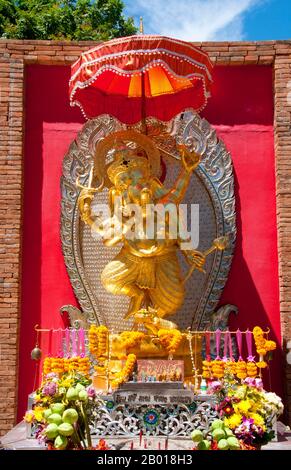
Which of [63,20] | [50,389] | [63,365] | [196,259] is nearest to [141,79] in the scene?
[196,259]

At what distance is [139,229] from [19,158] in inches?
61.1

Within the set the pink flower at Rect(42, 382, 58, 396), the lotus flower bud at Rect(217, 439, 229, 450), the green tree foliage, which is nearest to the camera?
the lotus flower bud at Rect(217, 439, 229, 450)

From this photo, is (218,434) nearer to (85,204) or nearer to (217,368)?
(217,368)

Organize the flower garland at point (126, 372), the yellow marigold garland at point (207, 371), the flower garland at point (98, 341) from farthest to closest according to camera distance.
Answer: the flower garland at point (98, 341), the yellow marigold garland at point (207, 371), the flower garland at point (126, 372)

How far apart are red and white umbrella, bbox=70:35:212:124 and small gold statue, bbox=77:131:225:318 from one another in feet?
Result: 1.72

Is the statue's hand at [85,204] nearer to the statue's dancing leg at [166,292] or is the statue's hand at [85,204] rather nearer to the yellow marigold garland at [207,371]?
the statue's dancing leg at [166,292]

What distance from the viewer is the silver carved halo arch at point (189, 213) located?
5.52 metres

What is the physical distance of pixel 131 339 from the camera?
462cm

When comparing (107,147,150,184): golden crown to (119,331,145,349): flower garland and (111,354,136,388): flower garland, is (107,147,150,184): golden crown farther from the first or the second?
(111,354,136,388): flower garland

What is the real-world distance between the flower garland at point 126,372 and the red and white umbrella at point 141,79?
7.63ft

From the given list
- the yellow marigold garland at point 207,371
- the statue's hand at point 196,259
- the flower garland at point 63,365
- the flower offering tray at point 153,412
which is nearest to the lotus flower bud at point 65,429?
the flower offering tray at point 153,412

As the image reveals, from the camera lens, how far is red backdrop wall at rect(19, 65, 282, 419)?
5.57 metres

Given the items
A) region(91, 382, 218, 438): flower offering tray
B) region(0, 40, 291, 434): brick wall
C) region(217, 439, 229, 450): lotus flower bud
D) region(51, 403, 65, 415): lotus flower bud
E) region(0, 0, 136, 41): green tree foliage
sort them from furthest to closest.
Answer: region(0, 0, 136, 41): green tree foliage < region(0, 40, 291, 434): brick wall < region(91, 382, 218, 438): flower offering tray < region(51, 403, 65, 415): lotus flower bud < region(217, 439, 229, 450): lotus flower bud

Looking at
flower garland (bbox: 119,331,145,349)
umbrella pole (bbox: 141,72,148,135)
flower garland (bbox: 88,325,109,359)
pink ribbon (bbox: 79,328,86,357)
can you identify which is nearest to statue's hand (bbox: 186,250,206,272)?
flower garland (bbox: 119,331,145,349)
